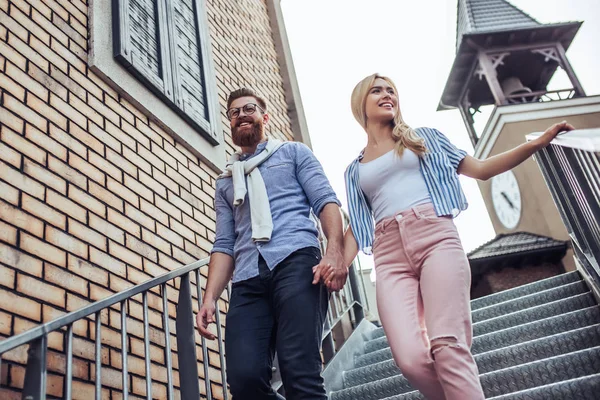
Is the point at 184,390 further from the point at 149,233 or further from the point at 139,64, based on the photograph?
the point at 139,64

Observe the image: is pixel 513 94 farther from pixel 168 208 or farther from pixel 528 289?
pixel 168 208

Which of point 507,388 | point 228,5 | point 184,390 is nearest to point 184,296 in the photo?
point 184,390

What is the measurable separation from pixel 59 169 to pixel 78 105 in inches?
16.2

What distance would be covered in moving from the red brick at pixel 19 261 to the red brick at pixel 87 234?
272 mm

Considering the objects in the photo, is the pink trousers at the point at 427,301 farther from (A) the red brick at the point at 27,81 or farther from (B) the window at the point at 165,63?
(B) the window at the point at 165,63

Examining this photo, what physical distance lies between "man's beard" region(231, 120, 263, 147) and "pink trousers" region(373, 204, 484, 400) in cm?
63

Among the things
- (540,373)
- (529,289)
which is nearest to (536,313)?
(529,289)

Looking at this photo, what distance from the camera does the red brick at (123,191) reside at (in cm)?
285

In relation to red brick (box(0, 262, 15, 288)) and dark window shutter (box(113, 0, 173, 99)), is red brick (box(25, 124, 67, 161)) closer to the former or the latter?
red brick (box(0, 262, 15, 288))

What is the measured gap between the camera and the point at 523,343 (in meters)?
3.32

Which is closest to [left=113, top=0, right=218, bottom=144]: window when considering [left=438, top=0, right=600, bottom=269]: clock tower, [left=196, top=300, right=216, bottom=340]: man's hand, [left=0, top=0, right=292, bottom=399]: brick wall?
[left=0, top=0, right=292, bottom=399]: brick wall

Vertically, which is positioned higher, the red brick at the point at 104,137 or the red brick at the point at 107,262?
the red brick at the point at 104,137

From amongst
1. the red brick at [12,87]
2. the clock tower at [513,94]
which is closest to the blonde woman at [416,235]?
the red brick at [12,87]

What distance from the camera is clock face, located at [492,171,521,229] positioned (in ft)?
48.6
